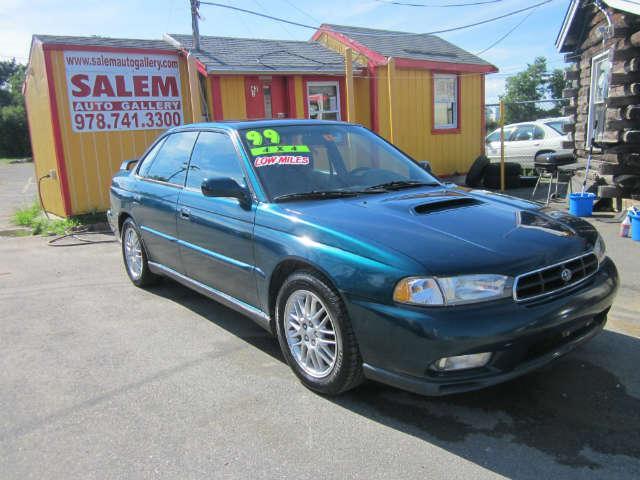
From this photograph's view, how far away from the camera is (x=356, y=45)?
12703 mm

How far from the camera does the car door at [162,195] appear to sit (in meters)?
4.73

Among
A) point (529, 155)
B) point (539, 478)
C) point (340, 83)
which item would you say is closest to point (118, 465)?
point (539, 478)

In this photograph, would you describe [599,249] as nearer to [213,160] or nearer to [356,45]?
[213,160]

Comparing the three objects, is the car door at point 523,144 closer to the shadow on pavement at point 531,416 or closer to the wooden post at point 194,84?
the wooden post at point 194,84

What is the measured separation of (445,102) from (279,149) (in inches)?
424

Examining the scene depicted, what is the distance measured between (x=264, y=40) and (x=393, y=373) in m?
11.3

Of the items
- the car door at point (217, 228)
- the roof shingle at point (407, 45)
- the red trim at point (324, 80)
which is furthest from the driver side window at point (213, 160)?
the roof shingle at point (407, 45)

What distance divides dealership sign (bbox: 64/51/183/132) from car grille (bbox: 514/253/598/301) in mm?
8773

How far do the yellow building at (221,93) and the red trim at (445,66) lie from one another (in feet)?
0.11

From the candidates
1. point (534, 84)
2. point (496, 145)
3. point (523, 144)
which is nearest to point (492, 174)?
point (523, 144)

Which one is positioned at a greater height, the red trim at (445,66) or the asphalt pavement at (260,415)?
the red trim at (445,66)

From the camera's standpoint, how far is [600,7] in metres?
9.17

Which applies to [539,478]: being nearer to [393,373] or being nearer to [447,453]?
[447,453]

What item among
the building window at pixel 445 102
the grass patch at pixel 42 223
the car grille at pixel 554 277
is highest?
the building window at pixel 445 102
